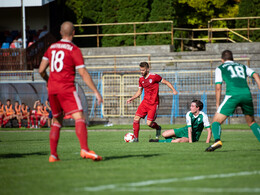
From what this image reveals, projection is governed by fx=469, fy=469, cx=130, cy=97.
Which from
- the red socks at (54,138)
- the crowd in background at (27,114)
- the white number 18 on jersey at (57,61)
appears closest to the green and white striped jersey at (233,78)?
the white number 18 on jersey at (57,61)

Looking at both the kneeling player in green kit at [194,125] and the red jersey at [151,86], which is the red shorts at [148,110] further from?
the kneeling player in green kit at [194,125]

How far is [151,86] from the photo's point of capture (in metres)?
14.6

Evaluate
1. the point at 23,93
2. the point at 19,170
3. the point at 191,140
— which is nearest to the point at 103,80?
the point at 23,93

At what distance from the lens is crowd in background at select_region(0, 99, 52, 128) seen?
80.8ft

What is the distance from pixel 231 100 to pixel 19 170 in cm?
448

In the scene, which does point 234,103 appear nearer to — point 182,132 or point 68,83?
point 68,83

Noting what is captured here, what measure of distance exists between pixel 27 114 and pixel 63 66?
1719 centimetres

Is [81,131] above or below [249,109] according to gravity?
below

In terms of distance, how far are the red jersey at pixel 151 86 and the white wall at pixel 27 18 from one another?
23.9 metres

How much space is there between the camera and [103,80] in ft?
88.9

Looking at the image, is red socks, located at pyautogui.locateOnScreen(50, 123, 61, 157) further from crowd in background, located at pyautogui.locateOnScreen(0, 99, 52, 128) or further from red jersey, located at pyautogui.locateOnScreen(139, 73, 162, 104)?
crowd in background, located at pyautogui.locateOnScreen(0, 99, 52, 128)

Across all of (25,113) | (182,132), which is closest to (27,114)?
(25,113)

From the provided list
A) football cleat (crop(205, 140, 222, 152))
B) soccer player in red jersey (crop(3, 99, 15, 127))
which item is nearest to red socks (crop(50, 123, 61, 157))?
football cleat (crop(205, 140, 222, 152))

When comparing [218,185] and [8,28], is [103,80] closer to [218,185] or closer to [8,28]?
[8,28]
